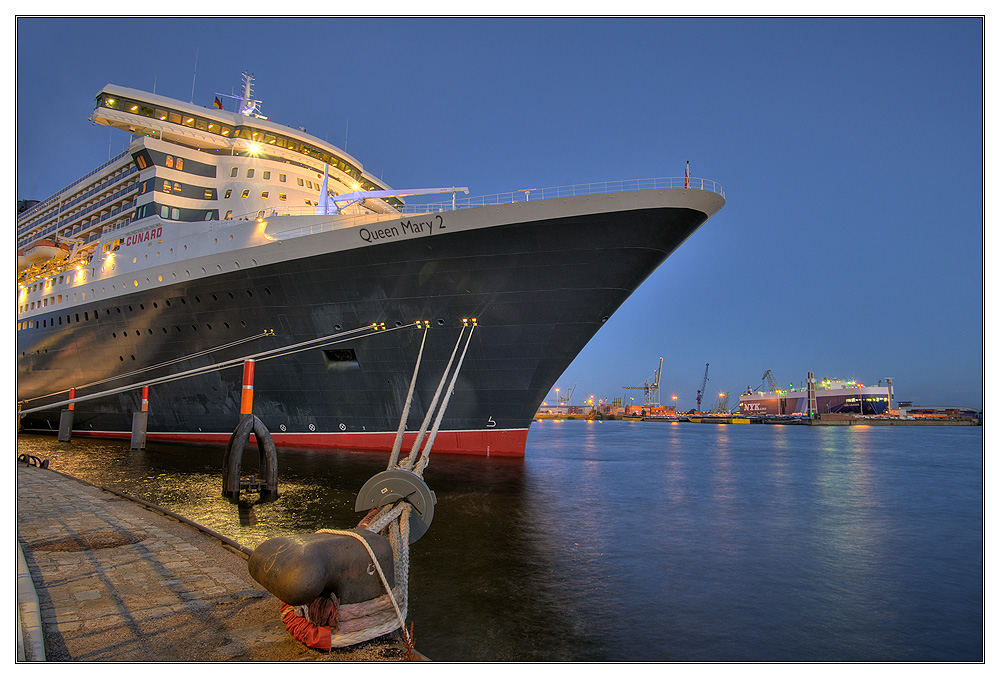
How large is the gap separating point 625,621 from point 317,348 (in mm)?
14058

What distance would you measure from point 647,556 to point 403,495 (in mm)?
5695

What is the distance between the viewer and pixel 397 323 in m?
16.6

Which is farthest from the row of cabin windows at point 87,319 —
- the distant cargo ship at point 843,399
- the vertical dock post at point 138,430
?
the distant cargo ship at point 843,399

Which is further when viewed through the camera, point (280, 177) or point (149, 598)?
point (280, 177)

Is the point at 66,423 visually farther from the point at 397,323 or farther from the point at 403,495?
the point at 403,495

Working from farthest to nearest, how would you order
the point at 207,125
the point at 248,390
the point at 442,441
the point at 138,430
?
the point at 207,125, the point at 138,430, the point at 442,441, the point at 248,390

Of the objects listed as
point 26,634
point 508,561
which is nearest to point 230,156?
point 508,561

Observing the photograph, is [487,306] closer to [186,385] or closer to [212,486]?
[212,486]

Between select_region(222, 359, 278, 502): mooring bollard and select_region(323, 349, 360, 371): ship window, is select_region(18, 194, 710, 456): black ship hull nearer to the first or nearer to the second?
select_region(323, 349, 360, 371): ship window

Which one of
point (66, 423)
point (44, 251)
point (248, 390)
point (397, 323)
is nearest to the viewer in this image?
point (248, 390)

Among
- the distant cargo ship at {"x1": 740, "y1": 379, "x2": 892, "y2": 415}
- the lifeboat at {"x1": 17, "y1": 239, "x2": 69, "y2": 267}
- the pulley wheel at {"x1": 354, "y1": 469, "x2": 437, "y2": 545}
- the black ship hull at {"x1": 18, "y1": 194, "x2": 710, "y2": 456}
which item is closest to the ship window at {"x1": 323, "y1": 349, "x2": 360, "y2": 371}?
the black ship hull at {"x1": 18, "y1": 194, "x2": 710, "y2": 456}

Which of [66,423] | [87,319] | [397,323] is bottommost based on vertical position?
[66,423]

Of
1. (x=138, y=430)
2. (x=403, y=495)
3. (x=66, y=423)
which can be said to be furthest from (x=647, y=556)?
(x=66, y=423)

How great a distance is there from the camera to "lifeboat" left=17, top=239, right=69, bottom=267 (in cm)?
2680
